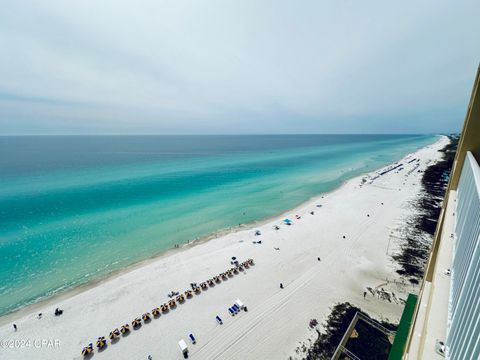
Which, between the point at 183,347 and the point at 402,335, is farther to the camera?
the point at 183,347

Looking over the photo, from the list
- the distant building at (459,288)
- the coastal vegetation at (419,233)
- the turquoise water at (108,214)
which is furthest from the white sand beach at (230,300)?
the distant building at (459,288)

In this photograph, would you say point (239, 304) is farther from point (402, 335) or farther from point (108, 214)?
point (108, 214)

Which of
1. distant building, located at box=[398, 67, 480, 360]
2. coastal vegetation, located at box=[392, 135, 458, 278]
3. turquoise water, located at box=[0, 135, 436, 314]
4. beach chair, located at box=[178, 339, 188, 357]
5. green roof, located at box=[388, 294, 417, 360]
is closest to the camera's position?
distant building, located at box=[398, 67, 480, 360]

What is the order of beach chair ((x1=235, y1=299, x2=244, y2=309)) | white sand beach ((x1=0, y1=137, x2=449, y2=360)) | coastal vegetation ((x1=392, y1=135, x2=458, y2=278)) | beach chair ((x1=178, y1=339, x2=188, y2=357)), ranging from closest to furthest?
beach chair ((x1=178, y1=339, x2=188, y2=357)), white sand beach ((x1=0, y1=137, x2=449, y2=360)), beach chair ((x1=235, y1=299, x2=244, y2=309)), coastal vegetation ((x1=392, y1=135, x2=458, y2=278))

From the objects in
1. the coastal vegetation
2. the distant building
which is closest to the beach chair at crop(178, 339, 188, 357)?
the distant building

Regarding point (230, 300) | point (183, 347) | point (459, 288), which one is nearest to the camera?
point (459, 288)

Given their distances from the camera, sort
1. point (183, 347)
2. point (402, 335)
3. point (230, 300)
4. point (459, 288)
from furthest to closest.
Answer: point (230, 300), point (183, 347), point (402, 335), point (459, 288)

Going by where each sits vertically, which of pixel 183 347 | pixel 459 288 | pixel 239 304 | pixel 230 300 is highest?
pixel 459 288

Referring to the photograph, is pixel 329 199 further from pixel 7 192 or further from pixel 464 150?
pixel 7 192

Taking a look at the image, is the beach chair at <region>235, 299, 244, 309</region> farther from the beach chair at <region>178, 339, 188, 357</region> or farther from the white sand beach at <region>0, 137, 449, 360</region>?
the beach chair at <region>178, 339, 188, 357</region>

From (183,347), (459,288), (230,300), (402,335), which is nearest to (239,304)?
(230,300)

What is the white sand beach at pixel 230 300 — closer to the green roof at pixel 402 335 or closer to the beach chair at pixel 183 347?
the beach chair at pixel 183 347
